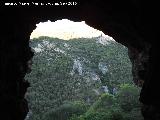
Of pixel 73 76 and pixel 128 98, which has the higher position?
pixel 73 76

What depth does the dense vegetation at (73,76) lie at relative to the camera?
6579 cm

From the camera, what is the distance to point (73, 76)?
91000 mm

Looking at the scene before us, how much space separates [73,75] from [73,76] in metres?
0.49

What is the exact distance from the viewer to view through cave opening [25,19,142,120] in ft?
223

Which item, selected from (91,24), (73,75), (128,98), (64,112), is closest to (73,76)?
(73,75)

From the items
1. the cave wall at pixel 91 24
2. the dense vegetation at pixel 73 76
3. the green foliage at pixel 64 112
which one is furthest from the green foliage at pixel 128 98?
the cave wall at pixel 91 24

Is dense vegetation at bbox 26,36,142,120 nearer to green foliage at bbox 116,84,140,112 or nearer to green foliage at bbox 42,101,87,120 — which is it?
green foliage at bbox 42,101,87,120

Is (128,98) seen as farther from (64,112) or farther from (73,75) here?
(73,75)

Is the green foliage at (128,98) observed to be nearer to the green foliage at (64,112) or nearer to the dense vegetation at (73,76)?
the dense vegetation at (73,76)

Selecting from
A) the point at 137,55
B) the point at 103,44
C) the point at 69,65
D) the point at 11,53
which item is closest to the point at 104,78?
the point at 69,65

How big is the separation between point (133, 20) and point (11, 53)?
7517 millimetres

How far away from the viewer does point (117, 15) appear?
76.0ft

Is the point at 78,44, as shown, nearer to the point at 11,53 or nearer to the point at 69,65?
the point at 69,65

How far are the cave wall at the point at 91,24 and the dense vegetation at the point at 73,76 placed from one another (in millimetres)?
26227
